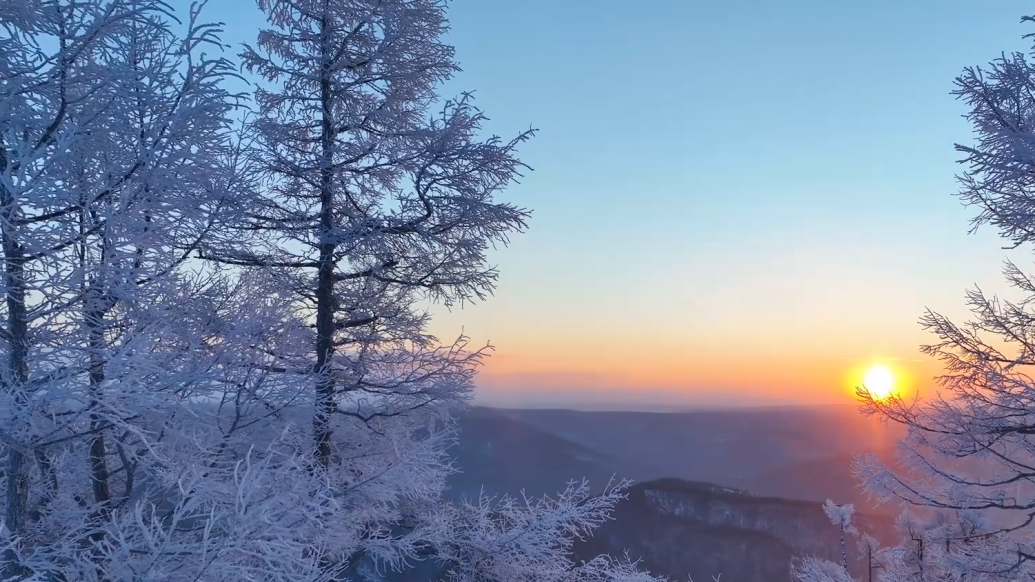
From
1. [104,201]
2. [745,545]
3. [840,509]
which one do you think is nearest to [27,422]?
[104,201]

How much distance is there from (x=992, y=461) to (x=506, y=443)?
11089 millimetres

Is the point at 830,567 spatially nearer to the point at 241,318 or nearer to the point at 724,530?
the point at 241,318

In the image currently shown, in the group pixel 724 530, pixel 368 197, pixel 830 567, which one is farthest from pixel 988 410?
→ pixel 724 530

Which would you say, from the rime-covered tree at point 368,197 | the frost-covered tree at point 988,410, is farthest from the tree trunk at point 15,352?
the frost-covered tree at point 988,410

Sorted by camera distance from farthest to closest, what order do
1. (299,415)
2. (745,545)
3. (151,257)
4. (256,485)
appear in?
(745,545) → (299,415) → (151,257) → (256,485)

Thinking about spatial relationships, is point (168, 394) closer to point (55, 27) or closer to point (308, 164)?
point (55, 27)

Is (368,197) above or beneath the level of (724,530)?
above

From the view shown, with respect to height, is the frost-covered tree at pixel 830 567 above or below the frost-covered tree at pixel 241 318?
below

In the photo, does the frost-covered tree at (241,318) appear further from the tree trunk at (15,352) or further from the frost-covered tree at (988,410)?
the frost-covered tree at (988,410)

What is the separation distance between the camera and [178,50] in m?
4.56

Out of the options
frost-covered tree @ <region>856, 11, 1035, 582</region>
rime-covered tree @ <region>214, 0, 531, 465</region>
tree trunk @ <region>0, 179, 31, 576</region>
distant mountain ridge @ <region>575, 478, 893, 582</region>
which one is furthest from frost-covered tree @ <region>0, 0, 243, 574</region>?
distant mountain ridge @ <region>575, 478, 893, 582</region>

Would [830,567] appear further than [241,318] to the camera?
Yes

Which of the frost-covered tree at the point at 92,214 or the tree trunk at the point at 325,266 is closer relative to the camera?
the frost-covered tree at the point at 92,214

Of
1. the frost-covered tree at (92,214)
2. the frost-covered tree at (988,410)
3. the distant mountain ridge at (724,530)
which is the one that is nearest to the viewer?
the frost-covered tree at (92,214)
